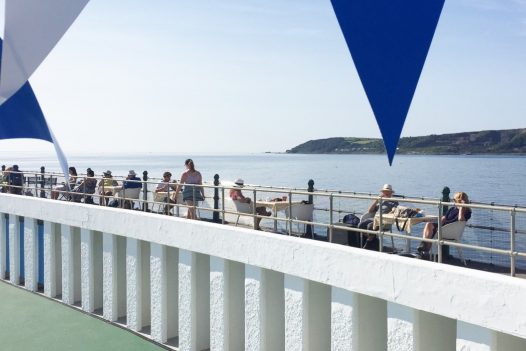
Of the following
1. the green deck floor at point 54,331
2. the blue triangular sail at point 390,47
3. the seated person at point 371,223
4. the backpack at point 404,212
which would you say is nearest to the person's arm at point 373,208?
the seated person at point 371,223

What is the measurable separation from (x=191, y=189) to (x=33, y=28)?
4.63 metres

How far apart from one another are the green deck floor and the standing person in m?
3.11

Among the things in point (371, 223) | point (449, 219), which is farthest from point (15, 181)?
point (449, 219)

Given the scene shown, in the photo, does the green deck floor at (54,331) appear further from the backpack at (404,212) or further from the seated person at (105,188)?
the backpack at (404,212)

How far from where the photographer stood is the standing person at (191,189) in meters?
13.4

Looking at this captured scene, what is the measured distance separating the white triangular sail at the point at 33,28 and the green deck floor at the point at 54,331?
Answer: 5.85 metres

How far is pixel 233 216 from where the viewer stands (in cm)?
1289

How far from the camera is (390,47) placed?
17.5 feet

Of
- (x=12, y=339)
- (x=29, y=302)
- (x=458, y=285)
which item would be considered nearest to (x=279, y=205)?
(x=458, y=285)

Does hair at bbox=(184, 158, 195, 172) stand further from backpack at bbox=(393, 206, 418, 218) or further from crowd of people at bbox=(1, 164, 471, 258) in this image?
backpack at bbox=(393, 206, 418, 218)

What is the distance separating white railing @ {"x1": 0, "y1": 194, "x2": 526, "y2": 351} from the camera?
7965 millimetres

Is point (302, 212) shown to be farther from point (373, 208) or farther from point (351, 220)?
point (373, 208)

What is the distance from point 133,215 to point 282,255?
4.69m

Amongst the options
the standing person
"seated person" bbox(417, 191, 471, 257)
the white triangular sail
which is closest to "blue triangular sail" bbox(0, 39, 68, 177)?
the standing person
